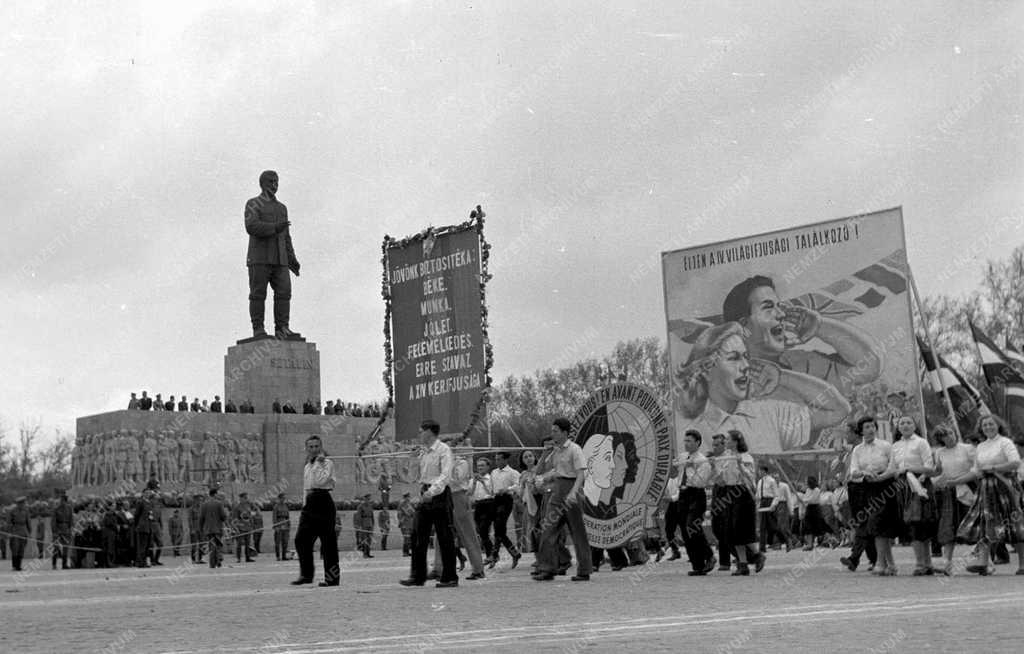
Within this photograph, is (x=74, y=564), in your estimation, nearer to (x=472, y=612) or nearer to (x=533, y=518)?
(x=533, y=518)

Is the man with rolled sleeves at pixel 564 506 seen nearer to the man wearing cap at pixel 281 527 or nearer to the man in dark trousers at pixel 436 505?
the man in dark trousers at pixel 436 505

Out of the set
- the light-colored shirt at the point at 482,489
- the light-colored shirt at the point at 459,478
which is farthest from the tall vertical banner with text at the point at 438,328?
the light-colored shirt at the point at 459,478

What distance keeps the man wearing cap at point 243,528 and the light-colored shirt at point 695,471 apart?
586 inches

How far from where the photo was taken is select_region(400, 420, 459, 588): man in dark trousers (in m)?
14.8

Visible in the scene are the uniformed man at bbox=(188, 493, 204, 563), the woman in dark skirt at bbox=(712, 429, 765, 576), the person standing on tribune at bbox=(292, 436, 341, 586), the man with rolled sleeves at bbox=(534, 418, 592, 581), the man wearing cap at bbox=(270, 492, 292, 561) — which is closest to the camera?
the person standing on tribune at bbox=(292, 436, 341, 586)

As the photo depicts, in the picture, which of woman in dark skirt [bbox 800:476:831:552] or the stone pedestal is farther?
the stone pedestal

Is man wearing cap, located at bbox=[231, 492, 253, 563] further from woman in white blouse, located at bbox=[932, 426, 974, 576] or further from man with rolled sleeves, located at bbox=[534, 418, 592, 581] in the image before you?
woman in white blouse, located at bbox=[932, 426, 974, 576]

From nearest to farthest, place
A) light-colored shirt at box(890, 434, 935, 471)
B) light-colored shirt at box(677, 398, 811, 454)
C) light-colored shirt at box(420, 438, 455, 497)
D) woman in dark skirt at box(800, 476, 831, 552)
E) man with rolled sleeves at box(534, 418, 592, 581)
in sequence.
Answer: light-colored shirt at box(420, 438, 455, 497) < light-colored shirt at box(890, 434, 935, 471) < man with rolled sleeves at box(534, 418, 592, 581) < light-colored shirt at box(677, 398, 811, 454) < woman in dark skirt at box(800, 476, 831, 552)

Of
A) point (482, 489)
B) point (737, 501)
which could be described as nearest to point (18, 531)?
point (482, 489)

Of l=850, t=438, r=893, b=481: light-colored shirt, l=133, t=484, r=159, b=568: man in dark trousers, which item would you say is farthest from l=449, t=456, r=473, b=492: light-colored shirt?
l=133, t=484, r=159, b=568: man in dark trousers

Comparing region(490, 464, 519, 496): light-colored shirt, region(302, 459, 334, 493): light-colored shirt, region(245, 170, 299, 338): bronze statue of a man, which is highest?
region(245, 170, 299, 338): bronze statue of a man

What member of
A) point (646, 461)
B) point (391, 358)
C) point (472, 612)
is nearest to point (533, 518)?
point (646, 461)

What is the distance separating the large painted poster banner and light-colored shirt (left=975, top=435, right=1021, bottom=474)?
9.55 m

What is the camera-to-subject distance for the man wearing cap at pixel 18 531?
2748 cm
